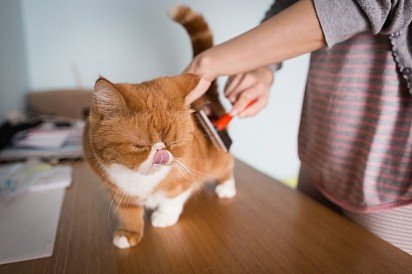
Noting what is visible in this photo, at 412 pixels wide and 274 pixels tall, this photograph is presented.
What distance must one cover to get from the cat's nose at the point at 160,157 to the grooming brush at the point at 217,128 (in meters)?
0.18

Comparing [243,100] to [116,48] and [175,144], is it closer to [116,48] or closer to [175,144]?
[175,144]

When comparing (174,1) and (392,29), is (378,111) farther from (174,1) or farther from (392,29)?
(174,1)

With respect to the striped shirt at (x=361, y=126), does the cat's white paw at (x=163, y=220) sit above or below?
below

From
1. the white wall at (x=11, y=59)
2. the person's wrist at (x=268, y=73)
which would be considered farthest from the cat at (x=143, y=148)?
the white wall at (x=11, y=59)

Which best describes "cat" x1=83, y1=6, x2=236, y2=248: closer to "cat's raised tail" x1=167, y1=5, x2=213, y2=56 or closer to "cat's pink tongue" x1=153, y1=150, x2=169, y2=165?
"cat's pink tongue" x1=153, y1=150, x2=169, y2=165

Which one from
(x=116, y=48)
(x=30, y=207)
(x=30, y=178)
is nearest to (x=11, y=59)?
(x=116, y=48)

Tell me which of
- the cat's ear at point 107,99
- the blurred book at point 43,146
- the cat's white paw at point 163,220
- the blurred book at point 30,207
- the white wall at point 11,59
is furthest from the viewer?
the white wall at point 11,59

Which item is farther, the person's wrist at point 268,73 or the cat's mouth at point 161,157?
the person's wrist at point 268,73

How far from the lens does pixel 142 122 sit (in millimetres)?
494

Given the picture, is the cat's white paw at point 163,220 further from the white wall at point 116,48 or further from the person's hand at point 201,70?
the white wall at point 116,48

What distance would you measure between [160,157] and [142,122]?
72 millimetres

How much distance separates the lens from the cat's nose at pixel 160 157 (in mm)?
497

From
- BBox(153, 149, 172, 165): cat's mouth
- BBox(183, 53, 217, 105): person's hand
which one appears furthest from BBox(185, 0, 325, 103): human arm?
BBox(153, 149, 172, 165): cat's mouth

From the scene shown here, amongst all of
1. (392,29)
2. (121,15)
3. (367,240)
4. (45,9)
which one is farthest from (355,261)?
(45,9)
